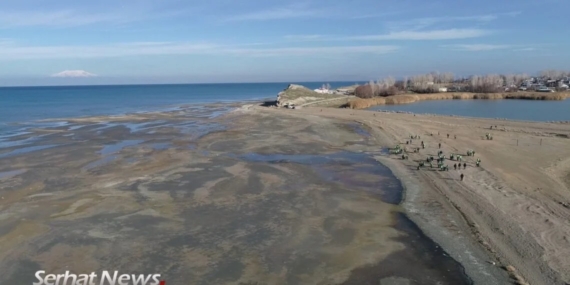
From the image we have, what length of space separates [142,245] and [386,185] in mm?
11039

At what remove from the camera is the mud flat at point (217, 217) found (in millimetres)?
11555

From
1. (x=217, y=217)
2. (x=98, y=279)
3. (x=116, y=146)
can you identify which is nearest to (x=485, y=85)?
(x=116, y=146)

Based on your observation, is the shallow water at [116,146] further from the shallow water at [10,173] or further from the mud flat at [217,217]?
the shallow water at [10,173]


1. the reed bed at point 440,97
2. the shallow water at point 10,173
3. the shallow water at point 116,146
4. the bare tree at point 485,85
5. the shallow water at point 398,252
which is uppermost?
the bare tree at point 485,85

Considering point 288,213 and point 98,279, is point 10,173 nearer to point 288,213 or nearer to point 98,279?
point 98,279

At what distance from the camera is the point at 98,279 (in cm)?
1101

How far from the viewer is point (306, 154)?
27.5 m

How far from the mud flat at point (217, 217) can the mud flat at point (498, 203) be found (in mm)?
609

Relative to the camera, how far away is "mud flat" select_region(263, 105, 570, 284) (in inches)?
461

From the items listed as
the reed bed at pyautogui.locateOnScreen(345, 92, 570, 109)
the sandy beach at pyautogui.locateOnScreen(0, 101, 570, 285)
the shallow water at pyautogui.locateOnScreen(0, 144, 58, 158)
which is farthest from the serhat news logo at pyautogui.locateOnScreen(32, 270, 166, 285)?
→ the reed bed at pyautogui.locateOnScreen(345, 92, 570, 109)

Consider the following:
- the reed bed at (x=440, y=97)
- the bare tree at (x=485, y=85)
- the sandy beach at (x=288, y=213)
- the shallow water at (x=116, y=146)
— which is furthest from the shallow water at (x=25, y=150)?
the bare tree at (x=485, y=85)

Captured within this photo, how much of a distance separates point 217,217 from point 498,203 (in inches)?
410

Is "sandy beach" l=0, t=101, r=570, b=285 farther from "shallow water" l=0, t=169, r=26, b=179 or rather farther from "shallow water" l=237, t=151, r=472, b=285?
"shallow water" l=0, t=169, r=26, b=179

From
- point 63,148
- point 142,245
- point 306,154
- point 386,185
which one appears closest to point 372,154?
point 306,154
